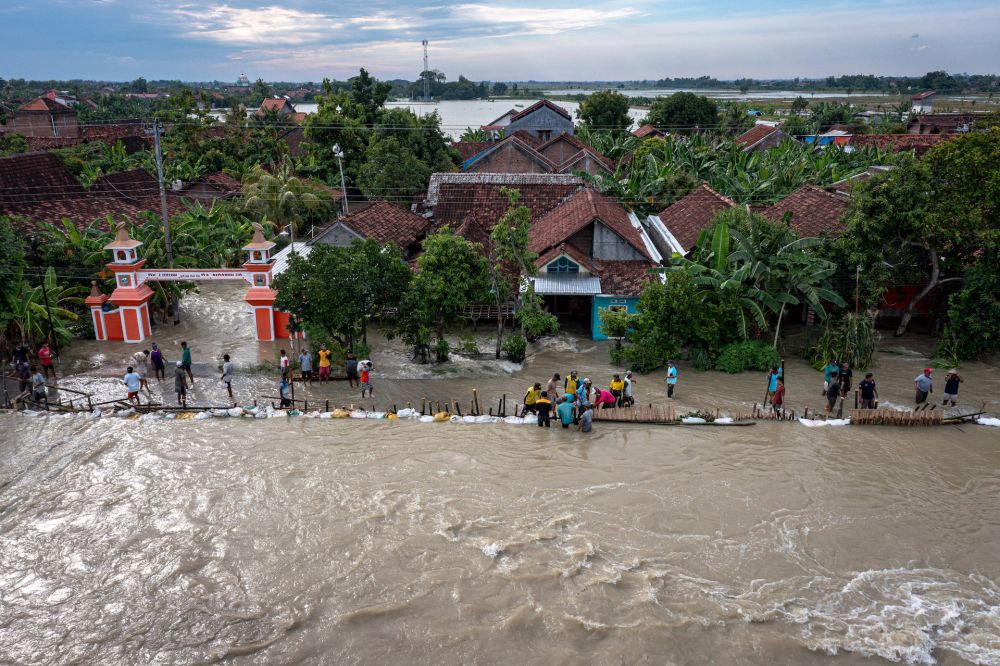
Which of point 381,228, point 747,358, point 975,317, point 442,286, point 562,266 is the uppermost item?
point 381,228

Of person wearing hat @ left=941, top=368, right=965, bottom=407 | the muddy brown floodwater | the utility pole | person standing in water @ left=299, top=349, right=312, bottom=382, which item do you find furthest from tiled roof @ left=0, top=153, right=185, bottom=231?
person wearing hat @ left=941, top=368, right=965, bottom=407

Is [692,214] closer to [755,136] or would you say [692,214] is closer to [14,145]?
[755,136]

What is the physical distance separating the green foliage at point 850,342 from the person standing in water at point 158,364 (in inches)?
628

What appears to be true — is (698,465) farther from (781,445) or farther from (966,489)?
(966,489)

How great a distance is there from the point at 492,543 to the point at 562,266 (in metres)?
11.6

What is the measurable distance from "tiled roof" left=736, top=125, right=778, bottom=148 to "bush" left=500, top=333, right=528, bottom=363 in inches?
1301

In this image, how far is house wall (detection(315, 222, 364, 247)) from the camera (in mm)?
22531

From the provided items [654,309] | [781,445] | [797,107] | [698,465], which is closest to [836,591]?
[698,465]

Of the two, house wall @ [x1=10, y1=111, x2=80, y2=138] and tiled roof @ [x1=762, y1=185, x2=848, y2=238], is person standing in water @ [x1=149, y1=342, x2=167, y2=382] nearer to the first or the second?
tiled roof @ [x1=762, y1=185, x2=848, y2=238]

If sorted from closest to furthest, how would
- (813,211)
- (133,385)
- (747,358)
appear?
(133,385) → (747,358) → (813,211)

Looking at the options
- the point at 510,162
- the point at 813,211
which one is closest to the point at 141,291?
the point at 813,211

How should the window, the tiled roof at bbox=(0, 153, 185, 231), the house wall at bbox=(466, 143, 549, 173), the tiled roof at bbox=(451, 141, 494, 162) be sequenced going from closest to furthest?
1. the window
2. the tiled roof at bbox=(0, 153, 185, 231)
3. the house wall at bbox=(466, 143, 549, 173)
4. the tiled roof at bbox=(451, 141, 494, 162)

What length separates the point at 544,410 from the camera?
42.0 ft

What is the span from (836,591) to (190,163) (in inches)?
1626
